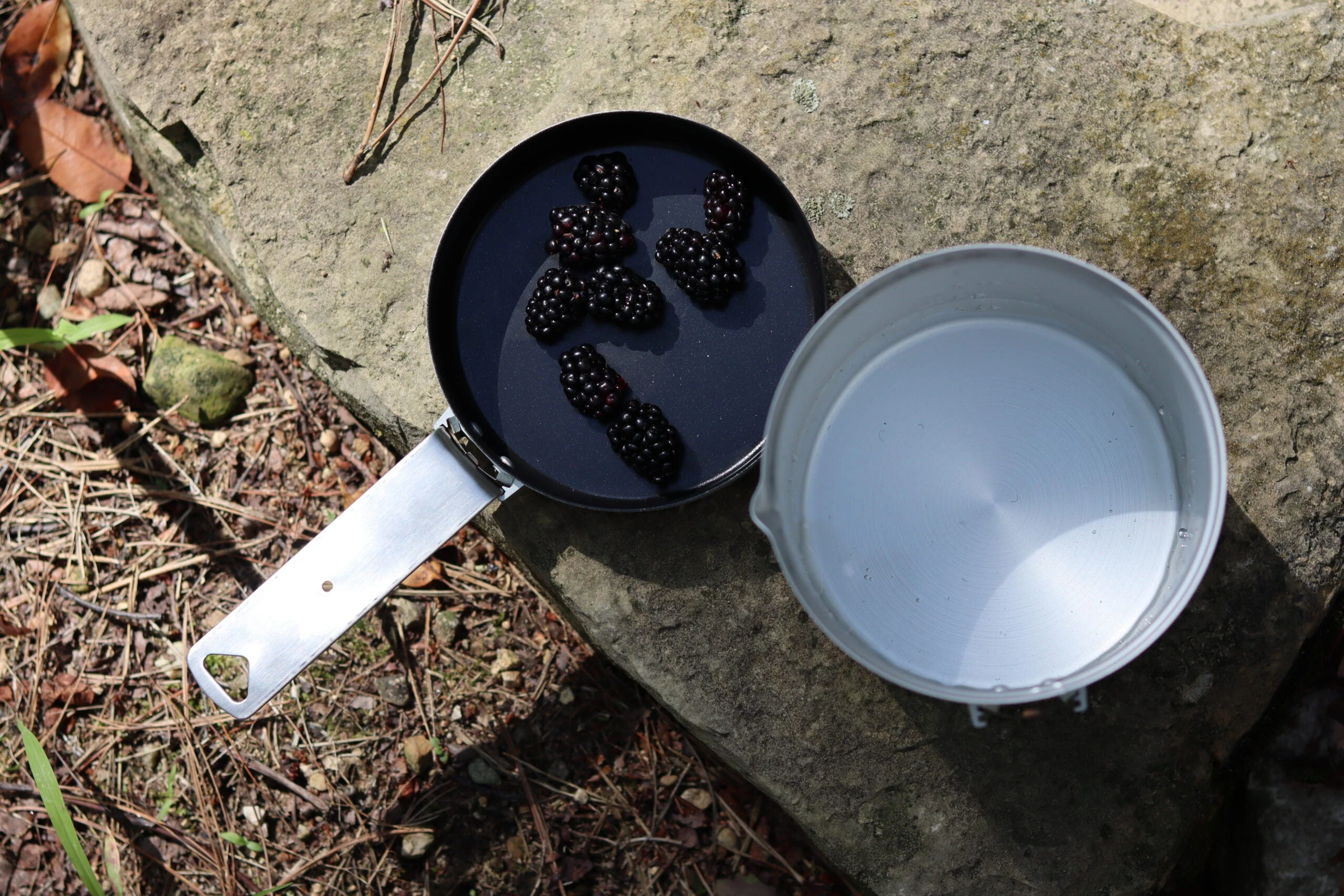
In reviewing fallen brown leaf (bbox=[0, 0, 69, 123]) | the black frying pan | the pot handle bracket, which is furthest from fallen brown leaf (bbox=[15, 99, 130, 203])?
the pot handle bracket

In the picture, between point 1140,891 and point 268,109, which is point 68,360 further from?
point 1140,891

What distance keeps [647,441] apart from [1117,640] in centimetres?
77

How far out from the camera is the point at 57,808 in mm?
1695

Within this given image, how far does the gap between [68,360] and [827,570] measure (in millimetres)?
1681

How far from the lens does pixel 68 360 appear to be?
2.04 m

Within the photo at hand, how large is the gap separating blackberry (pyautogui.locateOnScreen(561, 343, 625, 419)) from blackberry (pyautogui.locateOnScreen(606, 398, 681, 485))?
3 cm

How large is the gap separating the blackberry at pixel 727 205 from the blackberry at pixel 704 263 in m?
0.02

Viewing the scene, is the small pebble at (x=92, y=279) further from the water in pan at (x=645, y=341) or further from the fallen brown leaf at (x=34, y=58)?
the water in pan at (x=645, y=341)

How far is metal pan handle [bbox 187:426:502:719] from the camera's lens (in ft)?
4.91

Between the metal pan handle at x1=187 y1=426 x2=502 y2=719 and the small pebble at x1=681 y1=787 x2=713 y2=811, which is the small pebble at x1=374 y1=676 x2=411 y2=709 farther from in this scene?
the small pebble at x1=681 y1=787 x2=713 y2=811

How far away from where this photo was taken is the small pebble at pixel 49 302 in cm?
214

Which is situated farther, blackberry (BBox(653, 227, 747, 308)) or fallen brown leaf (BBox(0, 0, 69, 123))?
fallen brown leaf (BBox(0, 0, 69, 123))

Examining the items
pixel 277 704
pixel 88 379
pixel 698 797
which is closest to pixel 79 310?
pixel 88 379

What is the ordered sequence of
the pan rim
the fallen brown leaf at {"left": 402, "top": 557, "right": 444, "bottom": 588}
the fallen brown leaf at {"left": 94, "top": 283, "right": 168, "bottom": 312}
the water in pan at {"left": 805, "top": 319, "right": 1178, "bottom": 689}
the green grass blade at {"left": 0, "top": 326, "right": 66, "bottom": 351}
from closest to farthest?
the pan rim, the water in pan at {"left": 805, "top": 319, "right": 1178, "bottom": 689}, the green grass blade at {"left": 0, "top": 326, "right": 66, "bottom": 351}, the fallen brown leaf at {"left": 402, "top": 557, "right": 444, "bottom": 588}, the fallen brown leaf at {"left": 94, "top": 283, "right": 168, "bottom": 312}
